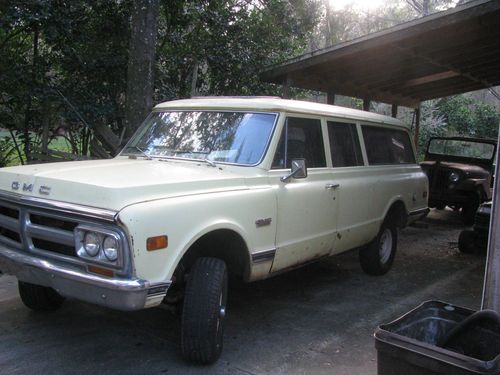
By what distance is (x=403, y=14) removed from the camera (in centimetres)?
3966

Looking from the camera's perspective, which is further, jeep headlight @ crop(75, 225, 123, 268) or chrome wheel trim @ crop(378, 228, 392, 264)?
chrome wheel trim @ crop(378, 228, 392, 264)

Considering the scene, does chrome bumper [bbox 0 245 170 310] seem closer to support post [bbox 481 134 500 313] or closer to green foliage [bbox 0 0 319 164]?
support post [bbox 481 134 500 313]

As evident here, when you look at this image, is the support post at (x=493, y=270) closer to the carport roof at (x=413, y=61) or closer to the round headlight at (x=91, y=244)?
the round headlight at (x=91, y=244)

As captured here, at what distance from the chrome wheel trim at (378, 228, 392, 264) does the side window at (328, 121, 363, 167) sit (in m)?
1.20

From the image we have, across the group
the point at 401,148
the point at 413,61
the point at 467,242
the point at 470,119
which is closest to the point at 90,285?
the point at 401,148

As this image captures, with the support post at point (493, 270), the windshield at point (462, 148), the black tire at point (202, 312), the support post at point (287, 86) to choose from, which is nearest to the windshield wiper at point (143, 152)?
the black tire at point (202, 312)

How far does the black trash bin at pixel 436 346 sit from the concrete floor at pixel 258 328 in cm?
80

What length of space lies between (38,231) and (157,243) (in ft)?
2.95

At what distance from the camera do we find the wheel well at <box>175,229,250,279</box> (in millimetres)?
3787

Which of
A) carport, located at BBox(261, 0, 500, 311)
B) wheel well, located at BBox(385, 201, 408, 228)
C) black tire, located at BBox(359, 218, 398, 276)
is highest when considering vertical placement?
carport, located at BBox(261, 0, 500, 311)

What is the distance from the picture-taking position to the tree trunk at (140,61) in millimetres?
7004

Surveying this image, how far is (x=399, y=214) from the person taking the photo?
665 cm

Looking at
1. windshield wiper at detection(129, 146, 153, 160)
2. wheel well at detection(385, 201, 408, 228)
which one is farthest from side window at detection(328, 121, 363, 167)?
windshield wiper at detection(129, 146, 153, 160)

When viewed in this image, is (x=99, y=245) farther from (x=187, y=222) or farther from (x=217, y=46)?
(x=217, y=46)
